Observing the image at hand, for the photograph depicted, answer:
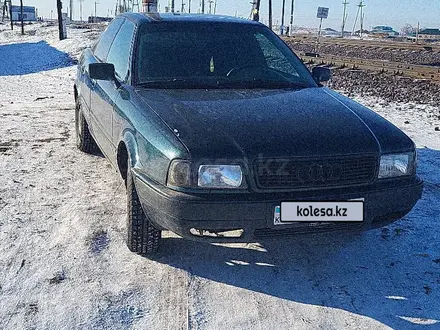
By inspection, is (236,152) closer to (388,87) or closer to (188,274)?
(188,274)

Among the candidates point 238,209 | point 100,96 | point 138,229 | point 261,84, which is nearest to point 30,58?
point 100,96

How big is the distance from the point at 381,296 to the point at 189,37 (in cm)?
258

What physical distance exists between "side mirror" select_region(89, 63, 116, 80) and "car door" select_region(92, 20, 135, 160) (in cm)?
9

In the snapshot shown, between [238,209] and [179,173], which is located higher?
[179,173]

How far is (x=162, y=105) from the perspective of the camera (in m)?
3.49

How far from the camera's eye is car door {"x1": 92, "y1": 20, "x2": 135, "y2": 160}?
13.5 ft

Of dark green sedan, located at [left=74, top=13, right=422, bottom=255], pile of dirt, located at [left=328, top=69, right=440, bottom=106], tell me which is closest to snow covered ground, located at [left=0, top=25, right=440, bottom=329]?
dark green sedan, located at [left=74, top=13, right=422, bottom=255]

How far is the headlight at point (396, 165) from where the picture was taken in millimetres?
3260

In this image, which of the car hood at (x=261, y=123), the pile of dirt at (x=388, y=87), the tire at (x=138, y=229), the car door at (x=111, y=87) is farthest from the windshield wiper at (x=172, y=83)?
the pile of dirt at (x=388, y=87)

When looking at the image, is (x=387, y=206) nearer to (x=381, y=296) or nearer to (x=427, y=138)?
(x=381, y=296)

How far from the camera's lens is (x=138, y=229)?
3.42m

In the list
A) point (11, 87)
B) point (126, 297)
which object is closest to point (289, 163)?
Result: point (126, 297)

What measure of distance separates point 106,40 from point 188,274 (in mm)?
3040

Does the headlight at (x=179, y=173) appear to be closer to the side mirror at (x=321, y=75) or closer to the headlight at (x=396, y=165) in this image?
the headlight at (x=396, y=165)
